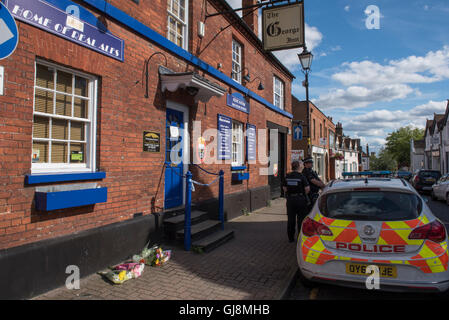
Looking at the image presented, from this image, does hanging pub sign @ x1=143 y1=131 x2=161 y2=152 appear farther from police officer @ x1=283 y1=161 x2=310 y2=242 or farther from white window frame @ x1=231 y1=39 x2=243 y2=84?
white window frame @ x1=231 y1=39 x2=243 y2=84

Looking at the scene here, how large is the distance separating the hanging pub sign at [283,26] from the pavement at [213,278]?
4942 millimetres

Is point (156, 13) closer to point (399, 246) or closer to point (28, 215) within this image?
point (28, 215)

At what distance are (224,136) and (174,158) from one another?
8.05 ft

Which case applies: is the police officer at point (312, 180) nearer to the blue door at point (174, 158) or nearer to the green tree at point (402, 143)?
the blue door at point (174, 158)

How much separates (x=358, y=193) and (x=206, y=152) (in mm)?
4580

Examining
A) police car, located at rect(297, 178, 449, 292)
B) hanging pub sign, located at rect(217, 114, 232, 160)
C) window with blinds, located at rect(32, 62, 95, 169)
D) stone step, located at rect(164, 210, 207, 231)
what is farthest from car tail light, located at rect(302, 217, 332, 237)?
hanging pub sign, located at rect(217, 114, 232, 160)

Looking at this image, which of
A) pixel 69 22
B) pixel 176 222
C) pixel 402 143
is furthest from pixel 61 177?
pixel 402 143

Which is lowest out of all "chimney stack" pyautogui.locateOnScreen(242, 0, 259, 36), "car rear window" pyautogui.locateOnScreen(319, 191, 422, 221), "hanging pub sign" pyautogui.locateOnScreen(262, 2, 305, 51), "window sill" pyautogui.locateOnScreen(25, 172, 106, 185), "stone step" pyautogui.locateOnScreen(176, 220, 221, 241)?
"stone step" pyautogui.locateOnScreen(176, 220, 221, 241)

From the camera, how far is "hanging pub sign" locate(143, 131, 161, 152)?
569 centimetres

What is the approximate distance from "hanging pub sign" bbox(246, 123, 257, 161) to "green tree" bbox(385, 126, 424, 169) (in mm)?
69648

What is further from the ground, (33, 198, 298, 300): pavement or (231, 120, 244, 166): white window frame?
(231, 120, 244, 166): white window frame

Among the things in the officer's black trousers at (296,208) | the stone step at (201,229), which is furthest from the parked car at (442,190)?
the stone step at (201,229)

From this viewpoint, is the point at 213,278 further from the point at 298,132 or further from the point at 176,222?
the point at 298,132

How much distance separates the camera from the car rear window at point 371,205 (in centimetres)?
365
